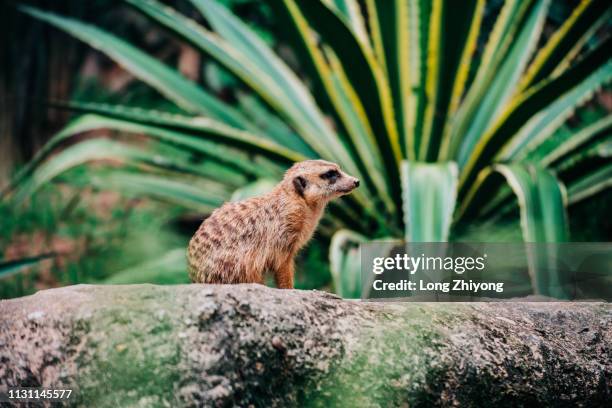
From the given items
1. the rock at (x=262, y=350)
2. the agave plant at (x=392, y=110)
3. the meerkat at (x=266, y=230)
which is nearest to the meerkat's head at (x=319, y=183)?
the meerkat at (x=266, y=230)

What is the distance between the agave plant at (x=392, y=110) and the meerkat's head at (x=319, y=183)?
2.64 ft

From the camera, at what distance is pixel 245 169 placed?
3715 millimetres

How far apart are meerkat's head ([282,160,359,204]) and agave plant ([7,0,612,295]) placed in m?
0.80

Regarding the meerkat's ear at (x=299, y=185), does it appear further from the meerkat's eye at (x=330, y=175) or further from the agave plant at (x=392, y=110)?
the agave plant at (x=392, y=110)

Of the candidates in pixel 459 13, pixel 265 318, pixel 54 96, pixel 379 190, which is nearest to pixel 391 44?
pixel 459 13

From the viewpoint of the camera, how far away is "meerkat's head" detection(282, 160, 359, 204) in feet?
6.28

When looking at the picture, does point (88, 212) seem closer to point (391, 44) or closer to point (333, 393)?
point (391, 44)

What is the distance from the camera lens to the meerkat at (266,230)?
1.79 m

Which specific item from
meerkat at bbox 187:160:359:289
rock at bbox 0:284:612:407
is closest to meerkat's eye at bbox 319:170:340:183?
meerkat at bbox 187:160:359:289

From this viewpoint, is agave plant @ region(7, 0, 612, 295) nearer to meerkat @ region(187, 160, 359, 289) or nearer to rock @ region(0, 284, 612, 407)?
meerkat @ region(187, 160, 359, 289)

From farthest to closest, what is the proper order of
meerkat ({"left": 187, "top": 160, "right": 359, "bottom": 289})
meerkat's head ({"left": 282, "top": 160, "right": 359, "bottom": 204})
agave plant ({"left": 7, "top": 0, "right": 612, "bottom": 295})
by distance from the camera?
agave plant ({"left": 7, "top": 0, "right": 612, "bottom": 295}) < meerkat's head ({"left": 282, "top": 160, "right": 359, "bottom": 204}) < meerkat ({"left": 187, "top": 160, "right": 359, "bottom": 289})

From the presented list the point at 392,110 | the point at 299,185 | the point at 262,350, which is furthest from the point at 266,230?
the point at 392,110

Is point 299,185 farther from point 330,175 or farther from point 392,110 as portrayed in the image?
point 392,110

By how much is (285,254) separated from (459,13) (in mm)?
1709
